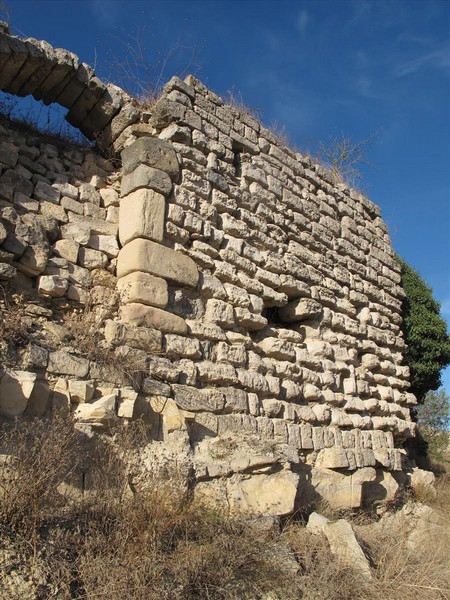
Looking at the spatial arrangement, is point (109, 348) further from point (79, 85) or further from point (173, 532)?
point (79, 85)

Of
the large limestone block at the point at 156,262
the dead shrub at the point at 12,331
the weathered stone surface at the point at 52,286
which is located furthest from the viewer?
the large limestone block at the point at 156,262

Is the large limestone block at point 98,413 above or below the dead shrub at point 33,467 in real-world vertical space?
above

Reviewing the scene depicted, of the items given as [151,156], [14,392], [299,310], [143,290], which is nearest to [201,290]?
[143,290]

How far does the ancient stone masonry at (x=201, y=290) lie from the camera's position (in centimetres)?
430

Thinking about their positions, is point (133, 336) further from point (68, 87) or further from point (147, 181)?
point (68, 87)

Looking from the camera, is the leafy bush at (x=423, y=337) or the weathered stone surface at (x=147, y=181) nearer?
the weathered stone surface at (x=147, y=181)

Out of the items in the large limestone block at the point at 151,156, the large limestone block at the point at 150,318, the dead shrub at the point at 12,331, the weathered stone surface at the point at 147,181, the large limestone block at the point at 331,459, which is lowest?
the large limestone block at the point at 331,459

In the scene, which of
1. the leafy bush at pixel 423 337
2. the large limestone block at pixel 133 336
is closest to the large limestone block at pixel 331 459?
the large limestone block at pixel 133 336

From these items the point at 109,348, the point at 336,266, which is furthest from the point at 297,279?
the point at 109,348

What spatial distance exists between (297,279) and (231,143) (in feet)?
5.47

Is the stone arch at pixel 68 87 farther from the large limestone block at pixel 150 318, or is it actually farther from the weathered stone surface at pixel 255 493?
the weathered stone surface at pixel 255 493

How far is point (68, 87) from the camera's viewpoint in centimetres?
562

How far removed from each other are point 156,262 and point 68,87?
86.1 inches

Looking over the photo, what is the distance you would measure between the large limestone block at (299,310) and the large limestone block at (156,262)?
1.68 meters
